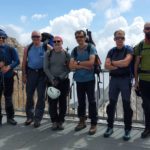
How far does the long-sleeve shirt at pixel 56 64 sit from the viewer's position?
6.88 m

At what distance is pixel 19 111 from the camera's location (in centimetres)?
875

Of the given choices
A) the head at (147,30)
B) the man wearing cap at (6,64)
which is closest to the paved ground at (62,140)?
the man wearing cap at (6,64)

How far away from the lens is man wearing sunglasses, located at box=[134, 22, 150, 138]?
20.0ft

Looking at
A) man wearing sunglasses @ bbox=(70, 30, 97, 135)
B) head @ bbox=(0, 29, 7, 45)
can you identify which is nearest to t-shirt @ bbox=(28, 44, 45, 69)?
head @ bbox=(0, 29, 7, 45)

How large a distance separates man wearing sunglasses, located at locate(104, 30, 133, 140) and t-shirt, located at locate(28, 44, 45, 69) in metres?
1.45

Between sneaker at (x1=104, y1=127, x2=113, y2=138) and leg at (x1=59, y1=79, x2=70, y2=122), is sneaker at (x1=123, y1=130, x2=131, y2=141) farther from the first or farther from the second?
leg at (x1=59, y1=79, x2=70, y2=122)

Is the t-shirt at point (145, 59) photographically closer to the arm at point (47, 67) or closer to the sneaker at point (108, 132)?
the sneaker at point (108, 132)

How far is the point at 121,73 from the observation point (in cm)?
629

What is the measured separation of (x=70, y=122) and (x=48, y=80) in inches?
44.9

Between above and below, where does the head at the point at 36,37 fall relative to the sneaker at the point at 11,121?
above

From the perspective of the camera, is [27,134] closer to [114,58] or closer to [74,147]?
[74,147]

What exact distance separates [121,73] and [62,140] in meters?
1.61

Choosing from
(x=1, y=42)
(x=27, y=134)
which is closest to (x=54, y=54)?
(x=1, y=42)

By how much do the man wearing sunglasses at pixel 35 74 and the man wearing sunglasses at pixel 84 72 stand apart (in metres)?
0.79
